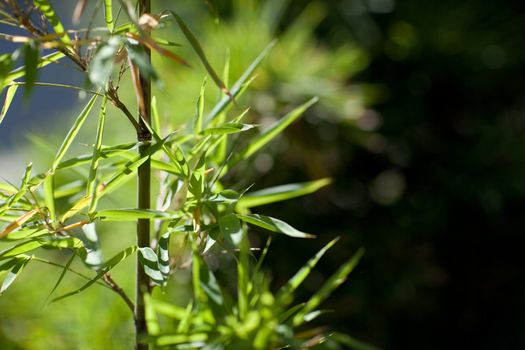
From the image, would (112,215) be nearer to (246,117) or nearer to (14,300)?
(14,300)

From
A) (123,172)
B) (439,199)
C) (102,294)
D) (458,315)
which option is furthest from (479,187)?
(123,172)

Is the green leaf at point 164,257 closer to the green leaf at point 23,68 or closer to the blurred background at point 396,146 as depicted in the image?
the green leaf at point 23,68

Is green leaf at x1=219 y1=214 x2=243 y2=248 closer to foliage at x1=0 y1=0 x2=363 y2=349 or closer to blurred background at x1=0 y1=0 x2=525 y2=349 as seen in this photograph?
foliage at x1=0 y1=0 x2=363 y2=349

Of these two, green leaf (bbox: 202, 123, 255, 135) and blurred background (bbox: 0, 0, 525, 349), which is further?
blurred background (bbox: 0, 0, 525, 349)

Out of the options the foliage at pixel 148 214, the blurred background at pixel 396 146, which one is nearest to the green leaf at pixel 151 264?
the foliage at pixel 148 214

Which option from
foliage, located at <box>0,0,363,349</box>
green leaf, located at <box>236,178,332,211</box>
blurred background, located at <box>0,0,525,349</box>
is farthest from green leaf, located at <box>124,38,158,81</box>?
blurred background, located at <box>0,0,525,349</box>
